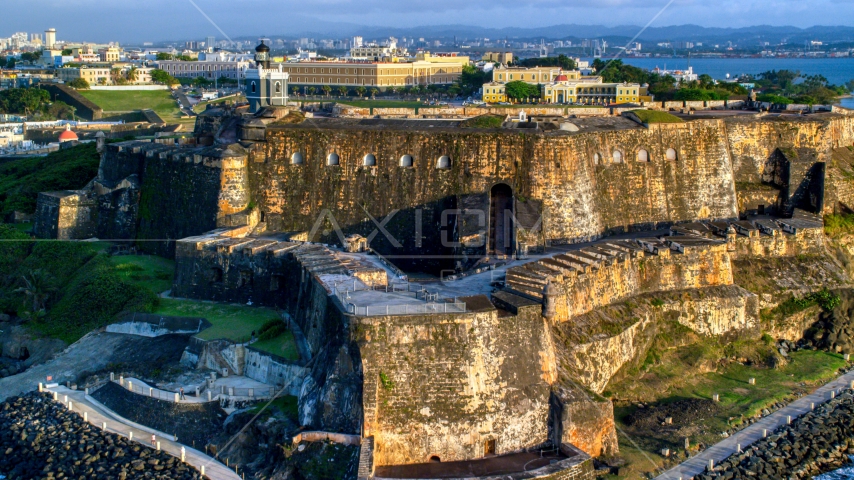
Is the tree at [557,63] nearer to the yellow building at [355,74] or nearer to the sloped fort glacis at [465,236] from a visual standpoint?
the yellow building at [355,74]

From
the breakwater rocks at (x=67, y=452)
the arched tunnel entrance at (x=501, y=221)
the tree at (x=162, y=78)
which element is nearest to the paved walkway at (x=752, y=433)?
the arched tunnel entrance at (x=501, y=221)

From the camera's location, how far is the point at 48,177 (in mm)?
53188

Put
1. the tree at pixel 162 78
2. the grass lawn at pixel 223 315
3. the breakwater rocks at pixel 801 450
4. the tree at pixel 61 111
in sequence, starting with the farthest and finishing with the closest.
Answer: the tree at pixel 162 78 < the tree at pixel 61 111 < the grass lawn at pixel 223 315 < the breakwater rocks at pixel 801 450

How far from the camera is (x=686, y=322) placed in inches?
1421

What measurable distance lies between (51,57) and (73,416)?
13933 centimetres

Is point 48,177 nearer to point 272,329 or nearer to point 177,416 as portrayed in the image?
point 272,329

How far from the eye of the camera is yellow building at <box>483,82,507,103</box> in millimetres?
81188

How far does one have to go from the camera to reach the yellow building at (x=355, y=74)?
96.4 metres

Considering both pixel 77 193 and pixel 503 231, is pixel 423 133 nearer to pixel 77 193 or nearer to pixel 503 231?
pixel 503 231

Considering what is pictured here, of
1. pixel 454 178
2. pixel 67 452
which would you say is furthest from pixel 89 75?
pixel 67 452

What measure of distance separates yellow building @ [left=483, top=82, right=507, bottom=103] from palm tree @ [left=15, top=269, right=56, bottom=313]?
145 ft

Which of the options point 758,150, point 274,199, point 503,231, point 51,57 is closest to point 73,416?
point 274,199

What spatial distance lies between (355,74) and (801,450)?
3022 inches

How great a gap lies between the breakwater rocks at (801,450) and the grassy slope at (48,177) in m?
33.8
